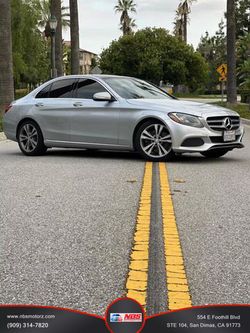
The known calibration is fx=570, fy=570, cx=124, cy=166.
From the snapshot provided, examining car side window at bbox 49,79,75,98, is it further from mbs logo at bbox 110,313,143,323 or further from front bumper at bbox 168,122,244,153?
mbs logo at bbox 110,313,143,323

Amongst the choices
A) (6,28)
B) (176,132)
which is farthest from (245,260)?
(6,28)

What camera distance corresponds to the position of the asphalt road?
3340 millimetres

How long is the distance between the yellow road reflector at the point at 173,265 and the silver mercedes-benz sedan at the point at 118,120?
332 cm

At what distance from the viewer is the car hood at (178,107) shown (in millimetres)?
9305

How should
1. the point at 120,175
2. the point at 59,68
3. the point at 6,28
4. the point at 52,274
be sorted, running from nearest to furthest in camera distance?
the point at 52,274 → the point at 120,175 → the point at 6,28 → the point at 59,68

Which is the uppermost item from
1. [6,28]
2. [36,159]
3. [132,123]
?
[6,28]

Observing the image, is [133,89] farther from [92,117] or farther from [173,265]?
[173,265]

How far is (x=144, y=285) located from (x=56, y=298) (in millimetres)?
545

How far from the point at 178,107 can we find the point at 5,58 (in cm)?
1284

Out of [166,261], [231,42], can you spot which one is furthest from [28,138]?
[231,42]

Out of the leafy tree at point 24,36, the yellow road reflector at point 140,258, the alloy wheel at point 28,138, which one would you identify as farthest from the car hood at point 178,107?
the leafy tree at point 24,36

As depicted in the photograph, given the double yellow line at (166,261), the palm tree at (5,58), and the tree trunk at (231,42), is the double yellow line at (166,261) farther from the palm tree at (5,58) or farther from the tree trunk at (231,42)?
the tree trunk at (231,42)

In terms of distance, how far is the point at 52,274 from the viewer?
3.62 m

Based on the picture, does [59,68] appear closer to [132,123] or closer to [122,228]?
[132,123]
